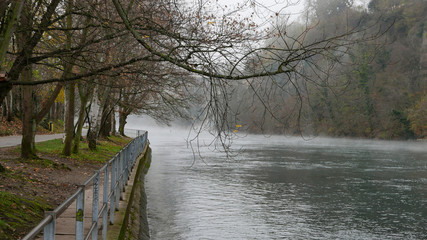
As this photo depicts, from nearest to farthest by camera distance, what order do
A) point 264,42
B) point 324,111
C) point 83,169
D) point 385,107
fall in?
point 264,42 < point 83,169 < point 385,107 < point 324,111

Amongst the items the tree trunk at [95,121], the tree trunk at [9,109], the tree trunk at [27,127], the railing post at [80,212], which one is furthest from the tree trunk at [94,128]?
the railing post at [80,212]

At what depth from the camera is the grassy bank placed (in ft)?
24.3

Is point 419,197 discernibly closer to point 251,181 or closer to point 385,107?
point 251,181

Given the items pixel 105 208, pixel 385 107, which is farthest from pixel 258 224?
pixel 385 107

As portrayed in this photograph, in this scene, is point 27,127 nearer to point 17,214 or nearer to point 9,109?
point 17,214

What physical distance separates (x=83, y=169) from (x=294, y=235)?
7.09m

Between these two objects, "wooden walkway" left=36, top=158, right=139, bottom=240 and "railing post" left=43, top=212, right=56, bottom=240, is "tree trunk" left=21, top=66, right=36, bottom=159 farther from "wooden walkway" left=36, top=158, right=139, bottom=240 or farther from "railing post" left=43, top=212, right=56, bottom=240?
"railing post" left=43, top=212, right=56, bottom=240

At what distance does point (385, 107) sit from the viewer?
221 feet

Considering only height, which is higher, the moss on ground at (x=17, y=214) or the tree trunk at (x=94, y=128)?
the tree trunk at (x=94, y=128)

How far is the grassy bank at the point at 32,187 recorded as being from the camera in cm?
742

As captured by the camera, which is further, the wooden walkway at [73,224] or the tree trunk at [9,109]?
the tree trunk at [9,109]

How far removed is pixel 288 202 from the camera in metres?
17.1

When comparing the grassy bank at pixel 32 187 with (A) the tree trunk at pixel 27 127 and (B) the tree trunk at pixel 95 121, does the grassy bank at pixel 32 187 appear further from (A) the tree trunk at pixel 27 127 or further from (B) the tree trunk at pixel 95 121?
(B) the tree trunk at pixel 95 121

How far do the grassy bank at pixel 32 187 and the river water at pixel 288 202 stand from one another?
8.75 ft
